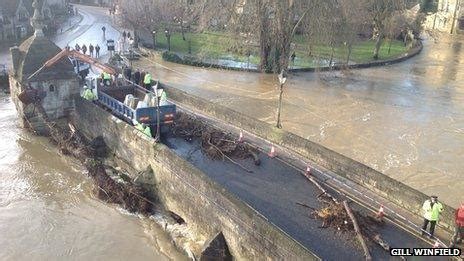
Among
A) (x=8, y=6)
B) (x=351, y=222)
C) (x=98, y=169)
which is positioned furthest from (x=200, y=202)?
(x=8, y=6)

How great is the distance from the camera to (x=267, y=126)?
56.4ft

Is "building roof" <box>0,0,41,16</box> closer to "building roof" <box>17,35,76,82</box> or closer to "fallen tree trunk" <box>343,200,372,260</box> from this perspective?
"building roof" <box>17,35,76,82</box>

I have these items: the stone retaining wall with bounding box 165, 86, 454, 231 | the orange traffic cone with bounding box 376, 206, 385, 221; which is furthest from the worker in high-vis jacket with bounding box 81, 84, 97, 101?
the orange traffic cone with bounding box 376, 206, 385, 221

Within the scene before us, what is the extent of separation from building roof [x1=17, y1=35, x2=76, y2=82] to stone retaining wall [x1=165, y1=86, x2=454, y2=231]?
602 cm

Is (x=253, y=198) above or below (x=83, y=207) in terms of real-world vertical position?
above

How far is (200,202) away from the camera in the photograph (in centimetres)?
1280

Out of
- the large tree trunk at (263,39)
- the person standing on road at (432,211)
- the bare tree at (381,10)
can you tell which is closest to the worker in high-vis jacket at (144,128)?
the person standing on road at (432,211)

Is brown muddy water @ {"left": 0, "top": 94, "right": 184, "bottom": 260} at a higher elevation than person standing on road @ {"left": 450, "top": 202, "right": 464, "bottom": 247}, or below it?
below

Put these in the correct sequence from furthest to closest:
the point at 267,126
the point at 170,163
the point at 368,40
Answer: the point at 368,40, the point at 267,126, the point at 170,163

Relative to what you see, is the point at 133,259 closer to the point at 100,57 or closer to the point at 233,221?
Answer: the point at 233,221

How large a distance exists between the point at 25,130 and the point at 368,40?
134 feet

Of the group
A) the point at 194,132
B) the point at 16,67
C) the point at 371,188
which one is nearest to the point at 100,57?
the point at 16,67

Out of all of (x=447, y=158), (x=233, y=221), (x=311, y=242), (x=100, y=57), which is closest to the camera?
(x=311, y=242)

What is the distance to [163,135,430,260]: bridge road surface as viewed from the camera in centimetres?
1046
